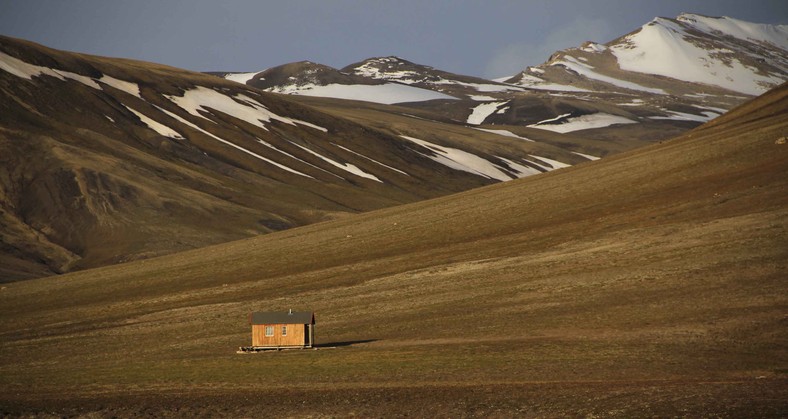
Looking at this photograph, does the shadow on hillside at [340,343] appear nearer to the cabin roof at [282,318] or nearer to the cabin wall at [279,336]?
the cabin wall at [279,336]

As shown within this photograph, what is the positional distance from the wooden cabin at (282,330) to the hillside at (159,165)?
158 feet

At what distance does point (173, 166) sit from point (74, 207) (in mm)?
20153

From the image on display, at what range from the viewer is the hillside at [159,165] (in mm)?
104438

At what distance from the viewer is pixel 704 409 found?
26.5 m

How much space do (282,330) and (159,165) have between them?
81.9 meters

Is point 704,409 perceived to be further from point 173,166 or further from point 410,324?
point 173,166

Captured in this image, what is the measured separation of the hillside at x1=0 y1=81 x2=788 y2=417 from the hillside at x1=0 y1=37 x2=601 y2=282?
75.7ft

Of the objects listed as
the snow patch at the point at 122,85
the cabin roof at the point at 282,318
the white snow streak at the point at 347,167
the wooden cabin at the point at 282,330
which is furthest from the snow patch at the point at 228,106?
the wooden cabin at the point at 282,330

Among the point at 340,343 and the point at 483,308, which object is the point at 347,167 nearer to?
the point at 483,308

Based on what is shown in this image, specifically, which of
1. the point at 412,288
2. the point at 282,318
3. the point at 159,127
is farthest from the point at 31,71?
the point at 282,318

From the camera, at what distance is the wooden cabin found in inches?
1812

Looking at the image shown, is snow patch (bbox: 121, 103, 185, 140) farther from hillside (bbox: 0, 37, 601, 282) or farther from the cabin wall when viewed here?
the cabin wall

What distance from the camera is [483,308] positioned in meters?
49.0

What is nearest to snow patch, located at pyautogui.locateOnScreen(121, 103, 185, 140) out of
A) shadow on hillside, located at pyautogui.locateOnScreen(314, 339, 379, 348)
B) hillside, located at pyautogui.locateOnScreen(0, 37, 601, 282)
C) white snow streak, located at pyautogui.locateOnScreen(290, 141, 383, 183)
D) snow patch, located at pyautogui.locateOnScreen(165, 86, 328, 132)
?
hillside, located at pyautogui.locateOnScreen(0, 37, 601, 282)
